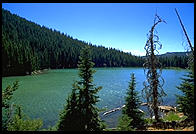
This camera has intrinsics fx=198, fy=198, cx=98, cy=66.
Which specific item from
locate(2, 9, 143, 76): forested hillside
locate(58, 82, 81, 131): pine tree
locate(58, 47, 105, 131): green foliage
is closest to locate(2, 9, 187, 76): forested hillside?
locate(2, 9, 143, 76): forested hillside

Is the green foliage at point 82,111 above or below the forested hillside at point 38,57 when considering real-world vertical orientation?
below

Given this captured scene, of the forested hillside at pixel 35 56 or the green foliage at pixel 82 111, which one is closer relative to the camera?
the green foliage at pixel 82 111

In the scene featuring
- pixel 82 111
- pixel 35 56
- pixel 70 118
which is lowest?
pixel 70 118

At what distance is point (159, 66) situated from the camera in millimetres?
14711

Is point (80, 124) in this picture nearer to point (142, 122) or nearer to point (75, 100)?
point (75, 100)

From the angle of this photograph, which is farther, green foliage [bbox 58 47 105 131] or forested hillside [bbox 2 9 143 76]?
forested hillside [bbox 2 9 143 76]

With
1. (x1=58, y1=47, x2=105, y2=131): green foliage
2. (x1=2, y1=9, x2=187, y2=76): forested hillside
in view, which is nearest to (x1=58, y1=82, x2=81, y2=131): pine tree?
(x1=58, y1=47, x2=105, y2=131): green foliage

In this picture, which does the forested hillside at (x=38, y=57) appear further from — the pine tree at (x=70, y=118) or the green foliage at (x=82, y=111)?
the pine tree at (x=70, y=118)

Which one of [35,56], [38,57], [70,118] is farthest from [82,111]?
[38,57]

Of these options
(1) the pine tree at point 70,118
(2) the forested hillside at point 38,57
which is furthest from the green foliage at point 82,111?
(2) the forested hillside at point 38,57

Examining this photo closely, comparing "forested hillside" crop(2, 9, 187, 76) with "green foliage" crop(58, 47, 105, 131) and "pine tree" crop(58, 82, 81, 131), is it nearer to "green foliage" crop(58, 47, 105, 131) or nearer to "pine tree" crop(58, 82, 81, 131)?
"green foliage" crop(58, 47, 105, 131)

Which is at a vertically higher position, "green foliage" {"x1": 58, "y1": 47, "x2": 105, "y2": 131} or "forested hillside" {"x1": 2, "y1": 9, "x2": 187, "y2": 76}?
"forested hillside" {"x1": 2, "y1": 9, "x2": 187, "y2": 76}

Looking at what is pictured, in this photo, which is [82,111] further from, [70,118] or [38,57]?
[38,57]

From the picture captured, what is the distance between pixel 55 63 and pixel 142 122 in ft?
390
